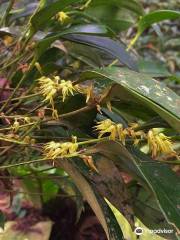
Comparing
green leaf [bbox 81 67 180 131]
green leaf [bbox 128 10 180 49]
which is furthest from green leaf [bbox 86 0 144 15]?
green leaf [bbox 81 67 180 131]

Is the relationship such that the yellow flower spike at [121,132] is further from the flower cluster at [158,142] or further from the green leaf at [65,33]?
the green leaf at [65,33]

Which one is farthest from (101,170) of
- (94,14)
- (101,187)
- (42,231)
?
(94,14)

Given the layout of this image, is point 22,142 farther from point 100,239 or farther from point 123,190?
point 100,239

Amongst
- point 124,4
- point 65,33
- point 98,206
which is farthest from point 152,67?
point 98,206

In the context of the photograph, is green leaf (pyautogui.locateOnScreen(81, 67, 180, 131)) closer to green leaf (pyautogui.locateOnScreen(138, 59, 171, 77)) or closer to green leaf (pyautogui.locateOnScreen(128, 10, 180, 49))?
green leaf (pyautogui.locateOnScreen(128, 10, 180, 49))

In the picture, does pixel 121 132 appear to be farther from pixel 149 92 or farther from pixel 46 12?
pixel 46 12

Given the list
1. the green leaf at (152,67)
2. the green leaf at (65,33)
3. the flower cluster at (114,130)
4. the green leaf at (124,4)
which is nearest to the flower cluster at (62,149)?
the flower cluster at (114,130)

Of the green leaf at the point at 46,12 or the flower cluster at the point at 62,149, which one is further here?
the green leaf at the point at 46,12
